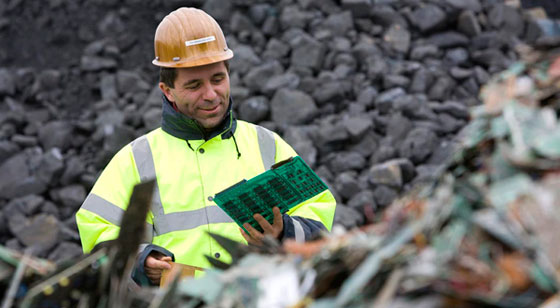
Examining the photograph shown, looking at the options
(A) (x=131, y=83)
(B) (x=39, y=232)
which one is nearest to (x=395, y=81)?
(A) (x=131, y=83)

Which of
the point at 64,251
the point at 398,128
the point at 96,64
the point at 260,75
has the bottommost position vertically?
the point at 64,251

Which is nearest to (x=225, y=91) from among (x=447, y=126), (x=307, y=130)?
(x=307, y=130)

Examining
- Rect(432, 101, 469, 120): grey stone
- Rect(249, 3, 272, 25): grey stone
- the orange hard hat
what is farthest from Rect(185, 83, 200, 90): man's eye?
Rect(249, 3, 272, 25): grey stone

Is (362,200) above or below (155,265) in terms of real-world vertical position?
below

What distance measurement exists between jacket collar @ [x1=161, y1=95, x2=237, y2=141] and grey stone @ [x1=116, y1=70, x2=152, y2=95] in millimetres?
5508

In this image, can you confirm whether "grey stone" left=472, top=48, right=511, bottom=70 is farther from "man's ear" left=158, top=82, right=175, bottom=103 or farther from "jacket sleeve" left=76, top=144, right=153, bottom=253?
"jacket sleeve" left=76, top=144, right=153, bottom=253

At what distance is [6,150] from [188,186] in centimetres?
561

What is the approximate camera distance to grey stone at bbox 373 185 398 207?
6.93 metres

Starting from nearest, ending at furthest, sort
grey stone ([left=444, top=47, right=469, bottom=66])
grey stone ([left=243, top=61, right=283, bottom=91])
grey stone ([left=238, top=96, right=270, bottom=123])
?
grey stone ([left=238, top=96, right=270, bottom=123]) → grey stone ([left=243, top=61, right=283, bottom=91]) → grey stone ([left=444, top=47, right=469, bottom=66])

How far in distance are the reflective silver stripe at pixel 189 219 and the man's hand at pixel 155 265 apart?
0.51 feet

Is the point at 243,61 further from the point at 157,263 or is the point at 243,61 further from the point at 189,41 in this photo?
the point at 157,263

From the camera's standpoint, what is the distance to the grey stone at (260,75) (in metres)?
8.54

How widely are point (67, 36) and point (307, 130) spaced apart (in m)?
4.56

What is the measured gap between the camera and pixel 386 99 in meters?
8.07
